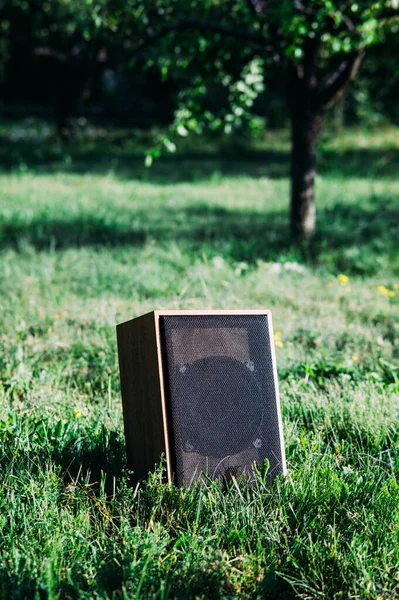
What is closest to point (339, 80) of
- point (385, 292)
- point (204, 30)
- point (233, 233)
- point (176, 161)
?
point (204, 30)

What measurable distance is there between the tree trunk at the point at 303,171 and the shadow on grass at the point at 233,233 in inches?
8.1

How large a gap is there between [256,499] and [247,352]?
508 millimetres

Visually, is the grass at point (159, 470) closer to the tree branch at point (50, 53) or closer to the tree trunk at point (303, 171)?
the tree trunk at point (303, 171)

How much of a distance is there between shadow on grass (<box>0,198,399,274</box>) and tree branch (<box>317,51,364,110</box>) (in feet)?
4.53

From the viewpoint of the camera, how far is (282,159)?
45.2ft

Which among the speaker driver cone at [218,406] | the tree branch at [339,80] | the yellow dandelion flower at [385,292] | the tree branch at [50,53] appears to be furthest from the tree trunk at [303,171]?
the tree branch at [50,53]

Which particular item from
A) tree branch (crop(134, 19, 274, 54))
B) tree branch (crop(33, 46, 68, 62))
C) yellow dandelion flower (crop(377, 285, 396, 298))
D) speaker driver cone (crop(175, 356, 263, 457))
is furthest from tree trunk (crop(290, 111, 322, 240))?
tree branch (crop(33, 46, 68, 62))

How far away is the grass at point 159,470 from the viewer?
74.7 inches

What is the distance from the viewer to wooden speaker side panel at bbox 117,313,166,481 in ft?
7.00

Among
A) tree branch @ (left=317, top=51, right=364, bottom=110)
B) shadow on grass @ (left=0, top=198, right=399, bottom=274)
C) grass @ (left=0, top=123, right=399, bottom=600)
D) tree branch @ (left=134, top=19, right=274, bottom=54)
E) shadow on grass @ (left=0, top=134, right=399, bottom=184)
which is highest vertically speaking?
shadow on grass @ (left=0, top=134, right=399, bottom=184)

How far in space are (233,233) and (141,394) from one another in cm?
476

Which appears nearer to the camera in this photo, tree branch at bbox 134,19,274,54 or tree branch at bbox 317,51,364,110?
tree branch at bbox 134,19,274,54

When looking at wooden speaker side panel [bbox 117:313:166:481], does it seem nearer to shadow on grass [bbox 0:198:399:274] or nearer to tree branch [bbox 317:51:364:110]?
shadow on grass [bbox 0:198:399:274]

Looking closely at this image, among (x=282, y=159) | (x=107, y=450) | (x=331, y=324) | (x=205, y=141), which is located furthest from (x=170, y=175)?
(x=107, y=450)
